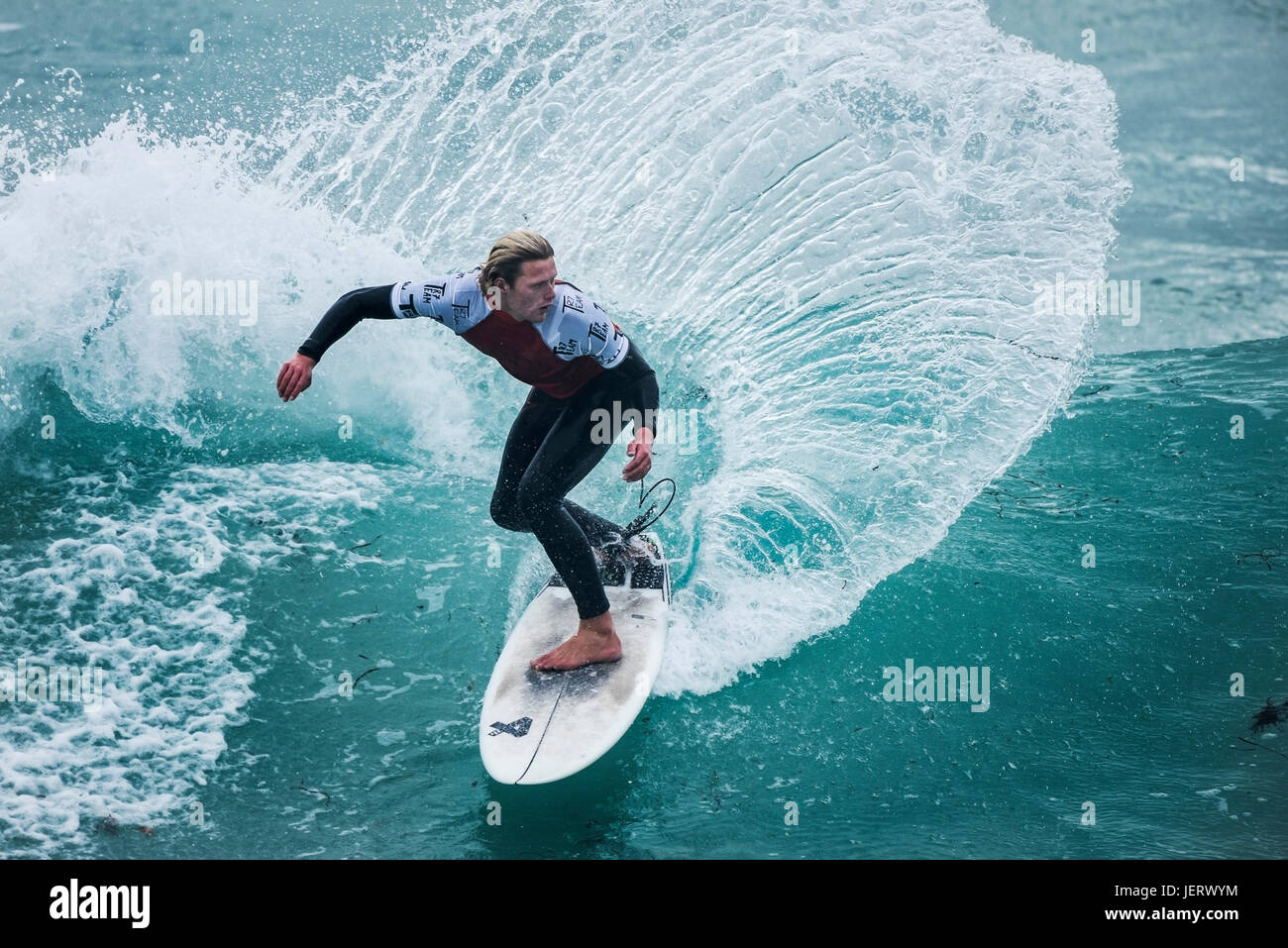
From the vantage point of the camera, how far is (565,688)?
4.70m

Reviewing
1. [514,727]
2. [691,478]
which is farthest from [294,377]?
[691,478]

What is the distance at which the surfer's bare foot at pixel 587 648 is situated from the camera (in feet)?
15.8

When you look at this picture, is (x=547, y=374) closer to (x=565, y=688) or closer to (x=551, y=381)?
(x=551, y=381)

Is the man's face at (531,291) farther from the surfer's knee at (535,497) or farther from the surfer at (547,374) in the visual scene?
the surfer's knee at (535,497)

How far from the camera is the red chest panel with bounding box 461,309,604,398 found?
4.36 metres

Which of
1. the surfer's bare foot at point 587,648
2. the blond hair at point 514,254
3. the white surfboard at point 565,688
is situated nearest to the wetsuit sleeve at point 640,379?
the blond hair at point 514,254

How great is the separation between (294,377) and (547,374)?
105 centimetres

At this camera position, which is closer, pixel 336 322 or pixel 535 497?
pixel 336 322

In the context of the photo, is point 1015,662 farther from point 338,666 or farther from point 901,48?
point 901,48

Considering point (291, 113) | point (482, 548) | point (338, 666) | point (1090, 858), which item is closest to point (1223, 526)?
point (1090, 858)

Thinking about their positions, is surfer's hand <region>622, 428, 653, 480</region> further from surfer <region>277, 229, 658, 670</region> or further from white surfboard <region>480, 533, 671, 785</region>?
white surfboard <region>480, 533, 671, 785</region>

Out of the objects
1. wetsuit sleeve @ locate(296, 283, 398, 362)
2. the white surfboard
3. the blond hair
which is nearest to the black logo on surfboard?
the white surfboard

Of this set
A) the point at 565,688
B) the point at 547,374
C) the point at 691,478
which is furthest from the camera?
the point at 691,478

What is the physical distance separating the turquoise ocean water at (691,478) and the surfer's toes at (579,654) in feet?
1.14
